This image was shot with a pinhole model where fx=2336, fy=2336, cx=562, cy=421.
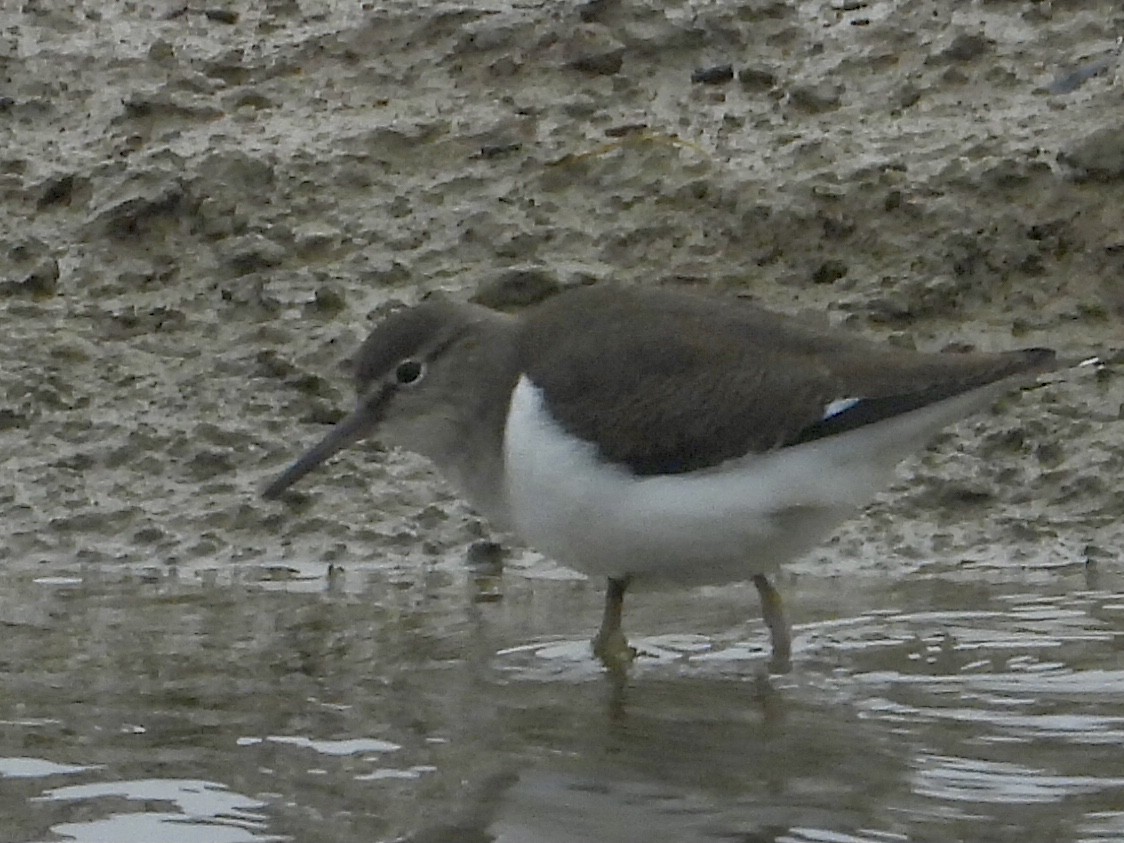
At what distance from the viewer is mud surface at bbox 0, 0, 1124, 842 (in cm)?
465

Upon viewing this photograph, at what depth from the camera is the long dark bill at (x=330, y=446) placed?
20.8ft

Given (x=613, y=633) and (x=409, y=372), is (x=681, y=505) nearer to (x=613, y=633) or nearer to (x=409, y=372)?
(x=613, y=633)

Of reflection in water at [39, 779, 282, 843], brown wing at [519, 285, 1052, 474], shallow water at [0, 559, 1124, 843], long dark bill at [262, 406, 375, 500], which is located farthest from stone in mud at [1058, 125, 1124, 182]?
reflection in water at [39, 779, 282, 843]

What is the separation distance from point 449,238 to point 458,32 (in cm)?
119

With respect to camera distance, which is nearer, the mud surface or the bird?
the mud surface

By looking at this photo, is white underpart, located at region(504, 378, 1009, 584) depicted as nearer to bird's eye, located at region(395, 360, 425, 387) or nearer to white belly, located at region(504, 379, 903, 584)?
white belly, located at region(504, 379, 903, 584)

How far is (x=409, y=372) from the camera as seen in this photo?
6309 millimetres

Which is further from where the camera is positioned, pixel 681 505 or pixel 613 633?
pixel 613 633

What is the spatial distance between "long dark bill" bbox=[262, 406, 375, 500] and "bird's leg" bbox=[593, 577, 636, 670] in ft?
3.08

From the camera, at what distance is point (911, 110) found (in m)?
8.32

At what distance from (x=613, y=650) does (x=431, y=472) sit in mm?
1598

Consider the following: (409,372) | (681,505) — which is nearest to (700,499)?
(681,505)

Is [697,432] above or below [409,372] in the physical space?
below

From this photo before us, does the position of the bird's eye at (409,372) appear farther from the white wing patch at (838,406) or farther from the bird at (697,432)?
the white wing patch at (838,406)
